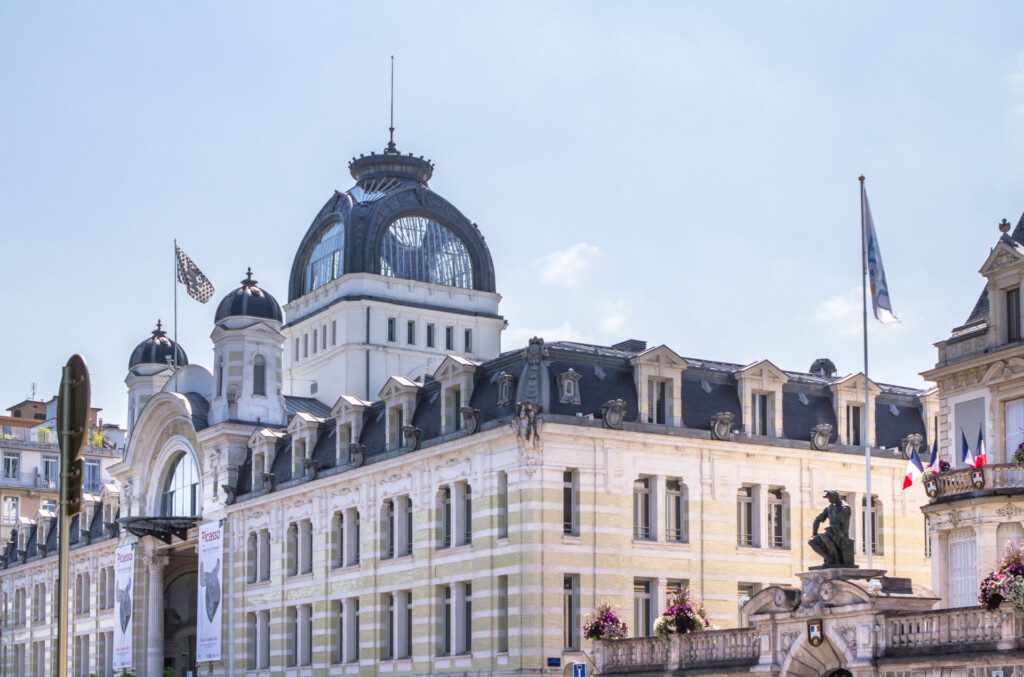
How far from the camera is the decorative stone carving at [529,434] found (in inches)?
2266

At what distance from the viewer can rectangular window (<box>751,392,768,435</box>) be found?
62.9 m

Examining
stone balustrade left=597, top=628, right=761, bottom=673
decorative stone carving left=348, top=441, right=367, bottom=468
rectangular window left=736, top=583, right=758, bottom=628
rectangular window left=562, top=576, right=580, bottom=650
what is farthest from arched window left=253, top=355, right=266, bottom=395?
stone balustrade left=597, top=628, right=761, bottom=673

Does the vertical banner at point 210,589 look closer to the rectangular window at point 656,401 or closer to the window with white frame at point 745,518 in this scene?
the rectangular window at point 656,401

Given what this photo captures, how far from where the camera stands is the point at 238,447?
261 feet

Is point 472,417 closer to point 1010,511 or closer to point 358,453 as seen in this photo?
point 358,453

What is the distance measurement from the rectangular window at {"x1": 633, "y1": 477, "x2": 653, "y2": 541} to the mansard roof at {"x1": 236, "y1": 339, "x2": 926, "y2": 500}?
1994 millimetres

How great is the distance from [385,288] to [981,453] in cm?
4208

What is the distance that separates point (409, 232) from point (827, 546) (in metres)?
47.8

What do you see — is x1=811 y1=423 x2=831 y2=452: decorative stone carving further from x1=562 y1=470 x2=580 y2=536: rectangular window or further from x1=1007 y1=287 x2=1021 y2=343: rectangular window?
x1=1007 y1=287 x2=1021 y2=343: rectangular window

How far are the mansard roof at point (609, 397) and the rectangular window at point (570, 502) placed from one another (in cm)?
188

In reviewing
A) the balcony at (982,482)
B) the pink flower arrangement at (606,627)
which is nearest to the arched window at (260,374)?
the pink flower arrangement at (606,627)

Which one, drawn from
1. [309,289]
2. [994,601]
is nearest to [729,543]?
[994,601]

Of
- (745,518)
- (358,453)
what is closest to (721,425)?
(745,518)

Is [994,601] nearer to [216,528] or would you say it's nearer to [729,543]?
[729,543]
